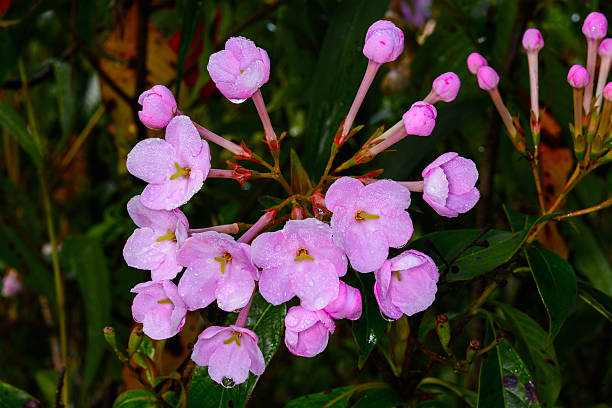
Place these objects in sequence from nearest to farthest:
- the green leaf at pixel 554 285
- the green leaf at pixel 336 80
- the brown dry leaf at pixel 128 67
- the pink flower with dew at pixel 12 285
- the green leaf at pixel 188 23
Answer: the green leaf at pixel 554 285
the green leaf at pixel 336 80
the green leaf at pixel 188 23
the brown dry leaf at pixel 128 67
the pink flower with dew at pixel 12 285

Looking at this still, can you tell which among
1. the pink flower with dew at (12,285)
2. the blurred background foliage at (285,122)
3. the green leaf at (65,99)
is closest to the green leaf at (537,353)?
the blurred background foliage at (285,122)

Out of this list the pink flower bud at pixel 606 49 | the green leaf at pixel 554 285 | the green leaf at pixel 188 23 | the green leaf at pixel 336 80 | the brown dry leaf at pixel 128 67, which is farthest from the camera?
the brown dry leaf at pixel 128 67

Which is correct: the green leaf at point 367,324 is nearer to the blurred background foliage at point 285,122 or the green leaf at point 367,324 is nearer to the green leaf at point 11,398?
the blurred background foliage at point 285,122

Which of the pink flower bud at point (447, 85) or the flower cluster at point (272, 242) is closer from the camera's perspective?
the flower cluster at point (272, 242)

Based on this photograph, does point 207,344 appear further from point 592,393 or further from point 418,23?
point 418,23

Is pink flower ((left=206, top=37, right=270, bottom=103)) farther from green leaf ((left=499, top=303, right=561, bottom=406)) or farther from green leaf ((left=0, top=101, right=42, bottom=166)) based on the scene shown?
green leaf ((left=0, top=101, right=42, bottom=166))

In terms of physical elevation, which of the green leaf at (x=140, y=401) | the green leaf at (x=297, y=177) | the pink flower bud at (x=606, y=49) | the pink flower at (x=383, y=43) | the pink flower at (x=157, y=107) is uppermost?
the pink flower bud at (x=606, y=49)

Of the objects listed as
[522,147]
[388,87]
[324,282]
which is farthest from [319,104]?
[388,87]

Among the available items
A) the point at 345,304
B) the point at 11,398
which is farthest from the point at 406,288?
the point at 11,398
